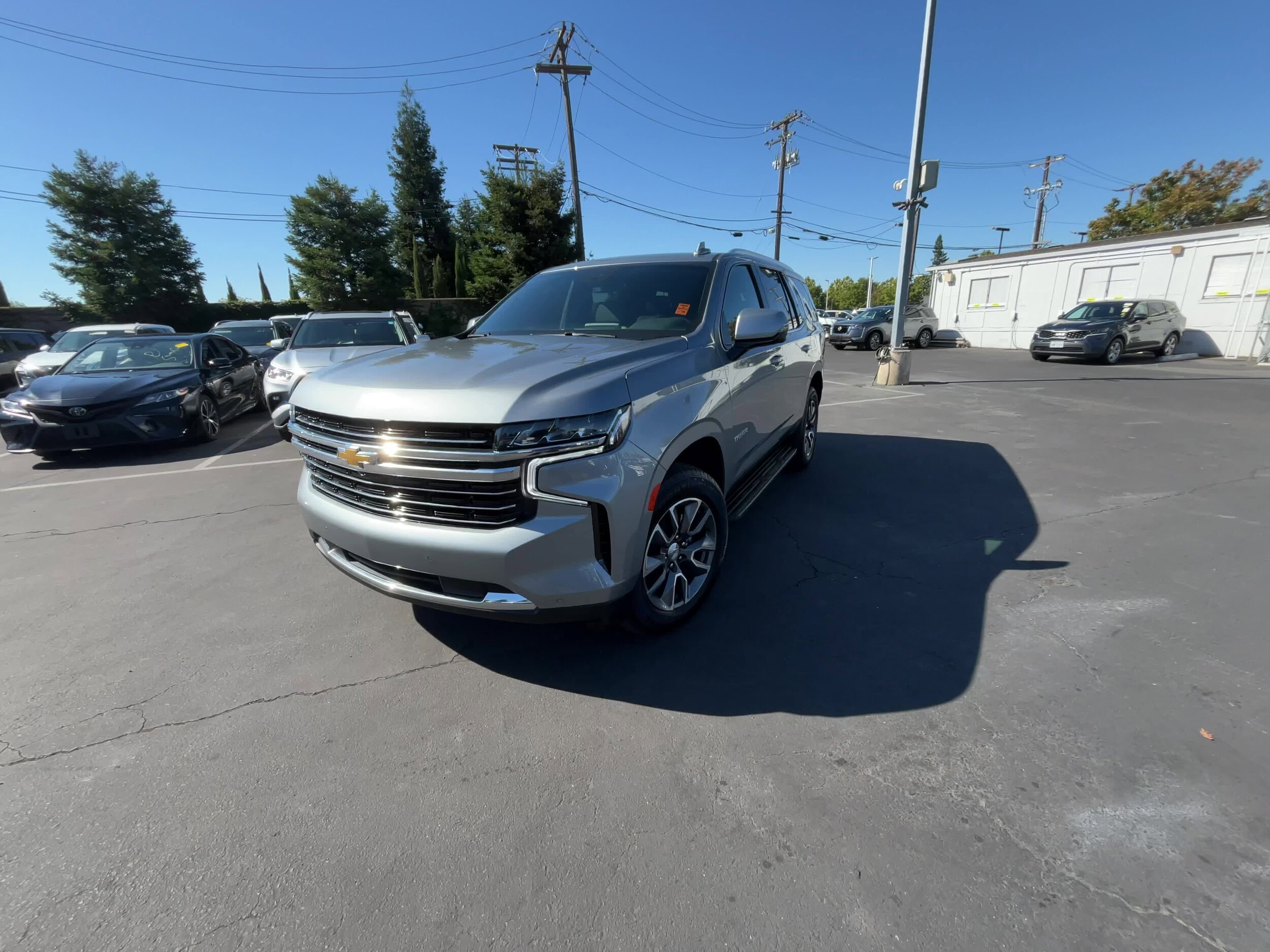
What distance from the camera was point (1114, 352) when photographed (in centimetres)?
1595

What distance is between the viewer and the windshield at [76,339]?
11523 mm

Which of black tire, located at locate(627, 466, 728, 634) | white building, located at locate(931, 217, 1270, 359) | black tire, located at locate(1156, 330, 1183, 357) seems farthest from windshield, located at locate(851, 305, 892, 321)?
black tire, located at locate(627, 466, 728, 634)

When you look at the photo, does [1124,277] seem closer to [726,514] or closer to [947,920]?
[726,514]

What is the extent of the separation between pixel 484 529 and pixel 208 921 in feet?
4.53

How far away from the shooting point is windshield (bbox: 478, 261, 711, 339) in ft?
10.9

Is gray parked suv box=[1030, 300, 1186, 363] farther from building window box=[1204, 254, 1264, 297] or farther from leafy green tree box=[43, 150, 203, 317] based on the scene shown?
leafy green tree box=[43, 150, 203, 317]

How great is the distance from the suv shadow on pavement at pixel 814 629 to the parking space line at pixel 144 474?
15.5ft

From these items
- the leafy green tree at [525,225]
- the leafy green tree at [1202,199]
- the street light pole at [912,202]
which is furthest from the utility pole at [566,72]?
the leafy green tree at [1202,199]

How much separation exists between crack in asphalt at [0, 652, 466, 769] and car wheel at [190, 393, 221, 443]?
20.0 feet

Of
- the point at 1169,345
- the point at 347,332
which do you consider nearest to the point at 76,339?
the point at 347,332

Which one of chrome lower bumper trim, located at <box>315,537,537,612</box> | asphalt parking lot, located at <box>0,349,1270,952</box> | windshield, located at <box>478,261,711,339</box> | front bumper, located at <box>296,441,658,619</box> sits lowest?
asphalt parking lot, located at <box>0,349,1270,952</box>

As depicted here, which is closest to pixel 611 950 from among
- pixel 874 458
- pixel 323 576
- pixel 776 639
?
pixel 776 639

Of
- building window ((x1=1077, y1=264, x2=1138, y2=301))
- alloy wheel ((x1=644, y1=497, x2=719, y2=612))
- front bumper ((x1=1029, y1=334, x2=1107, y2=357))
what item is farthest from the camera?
building window ((x1=1077, y1=264, x2=1138, y2=301))

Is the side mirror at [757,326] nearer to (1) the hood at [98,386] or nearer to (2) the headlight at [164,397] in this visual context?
(2) the headlight at [164,397]
